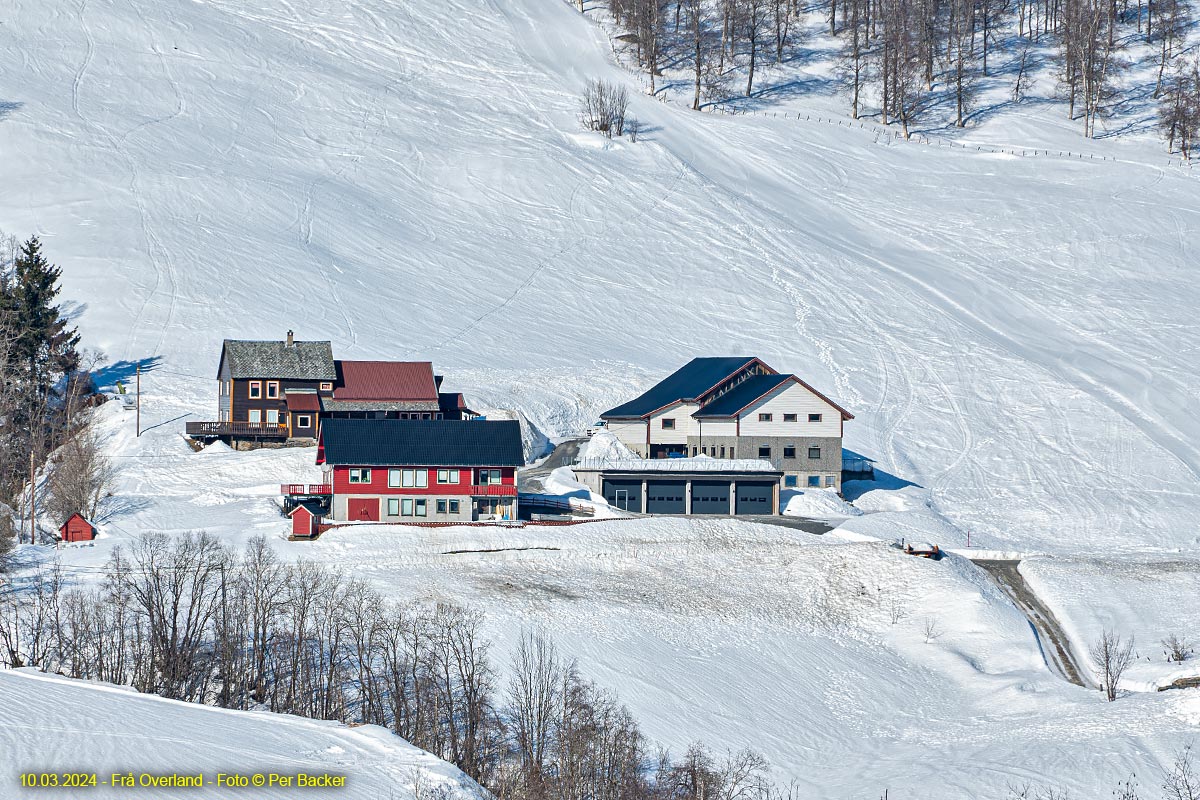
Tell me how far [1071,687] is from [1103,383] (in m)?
47.2

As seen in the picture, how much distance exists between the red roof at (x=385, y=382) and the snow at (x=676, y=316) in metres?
5.52

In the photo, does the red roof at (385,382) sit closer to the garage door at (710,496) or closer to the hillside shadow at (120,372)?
the hillside shadow at (120,372)

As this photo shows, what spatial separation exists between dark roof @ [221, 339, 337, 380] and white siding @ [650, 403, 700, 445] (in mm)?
17039

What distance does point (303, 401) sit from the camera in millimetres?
77062

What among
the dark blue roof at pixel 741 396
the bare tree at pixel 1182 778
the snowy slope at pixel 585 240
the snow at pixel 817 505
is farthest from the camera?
the snowy slope at pixel 585 240

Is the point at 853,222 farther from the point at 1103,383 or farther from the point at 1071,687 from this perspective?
the point at 1071,687

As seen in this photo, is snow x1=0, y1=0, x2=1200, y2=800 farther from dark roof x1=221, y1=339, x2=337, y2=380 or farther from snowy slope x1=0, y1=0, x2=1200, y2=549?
dark roof x1=221, y1=339, x2=337, y2=380

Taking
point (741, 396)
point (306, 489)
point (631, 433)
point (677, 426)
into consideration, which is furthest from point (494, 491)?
point (741, 396)

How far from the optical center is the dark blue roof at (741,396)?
76188mm

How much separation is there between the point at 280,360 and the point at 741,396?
24.3 meters

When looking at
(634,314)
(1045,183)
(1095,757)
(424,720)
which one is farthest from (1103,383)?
(424,720)

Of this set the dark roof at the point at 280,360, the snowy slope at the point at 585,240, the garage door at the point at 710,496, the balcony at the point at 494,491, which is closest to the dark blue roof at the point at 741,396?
the garage door at the point at 710,496

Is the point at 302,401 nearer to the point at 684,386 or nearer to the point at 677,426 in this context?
the point at 677,426

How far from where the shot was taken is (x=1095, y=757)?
141 ft
